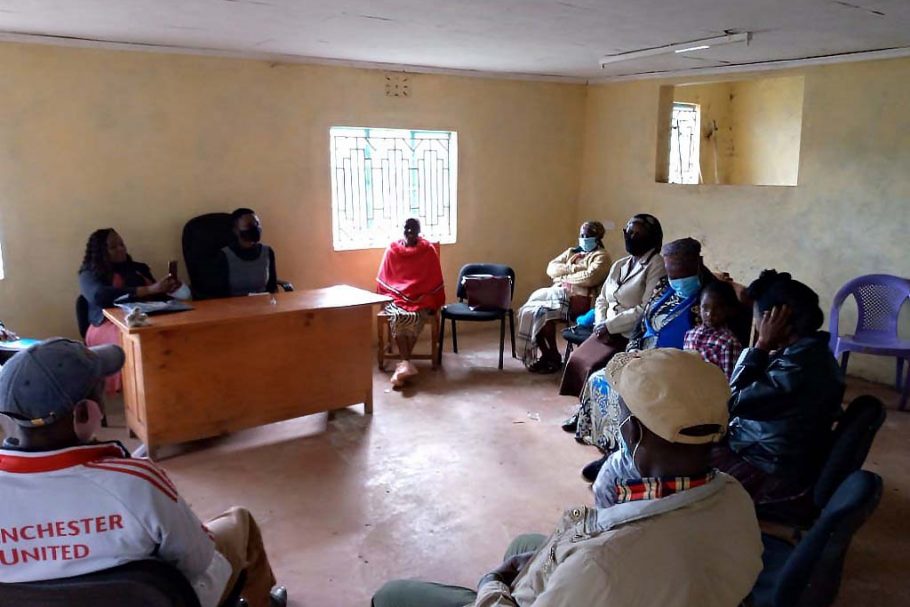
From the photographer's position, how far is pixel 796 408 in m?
2.46

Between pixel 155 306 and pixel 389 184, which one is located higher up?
pixel 389 184

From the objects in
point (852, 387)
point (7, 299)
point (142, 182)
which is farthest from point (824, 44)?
point (7, 299)

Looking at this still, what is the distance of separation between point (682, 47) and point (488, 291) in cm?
209

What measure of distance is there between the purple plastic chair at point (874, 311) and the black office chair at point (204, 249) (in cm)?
372

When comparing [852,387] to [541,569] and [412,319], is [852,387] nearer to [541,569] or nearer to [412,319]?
[412,319]

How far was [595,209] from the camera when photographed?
672 centimetres

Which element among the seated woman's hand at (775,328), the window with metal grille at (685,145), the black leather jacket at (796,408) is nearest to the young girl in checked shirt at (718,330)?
the seated woman's hand at (775,328)

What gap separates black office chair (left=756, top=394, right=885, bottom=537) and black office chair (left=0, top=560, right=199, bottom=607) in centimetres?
202

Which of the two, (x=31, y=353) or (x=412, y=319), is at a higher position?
(x=31, y=353)

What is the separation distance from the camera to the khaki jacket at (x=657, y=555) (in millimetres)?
1185

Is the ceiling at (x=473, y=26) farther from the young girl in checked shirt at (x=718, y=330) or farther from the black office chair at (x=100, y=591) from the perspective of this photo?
the black office chair at (x=100, y=591)

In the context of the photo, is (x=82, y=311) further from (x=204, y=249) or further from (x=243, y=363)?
(x=243, y=363)

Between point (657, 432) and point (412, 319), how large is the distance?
12.6 ft

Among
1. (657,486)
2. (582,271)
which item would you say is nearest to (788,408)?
(657,486)
